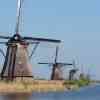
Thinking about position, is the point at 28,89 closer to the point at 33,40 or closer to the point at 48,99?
the point at 33,40

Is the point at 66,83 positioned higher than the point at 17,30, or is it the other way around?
the point at 17,30

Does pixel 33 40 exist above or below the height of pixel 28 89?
above

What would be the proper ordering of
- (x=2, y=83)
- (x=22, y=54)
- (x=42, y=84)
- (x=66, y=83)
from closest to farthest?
1. (x=2, y=83)
2. (x=22, y=54)
3. (x=42, y=84)
4. (x=66, y=83)

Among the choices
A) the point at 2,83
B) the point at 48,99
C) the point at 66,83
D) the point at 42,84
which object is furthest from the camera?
the point at 66,83

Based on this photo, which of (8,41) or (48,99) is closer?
(48,99)

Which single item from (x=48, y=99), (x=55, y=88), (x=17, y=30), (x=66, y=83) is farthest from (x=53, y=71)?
(x=48, y=99)

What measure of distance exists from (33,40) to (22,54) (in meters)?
3.27

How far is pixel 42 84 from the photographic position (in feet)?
258

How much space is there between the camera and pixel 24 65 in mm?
74062

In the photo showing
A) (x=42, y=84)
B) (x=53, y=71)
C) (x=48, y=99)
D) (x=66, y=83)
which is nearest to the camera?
(x=48, y=99)

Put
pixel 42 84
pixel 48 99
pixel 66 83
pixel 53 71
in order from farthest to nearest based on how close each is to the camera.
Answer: pixel 53 71, pixel 66 83, pixel 42 84, pixel 48 99

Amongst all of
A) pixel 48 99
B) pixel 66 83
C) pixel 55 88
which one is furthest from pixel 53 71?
pixel 48 99

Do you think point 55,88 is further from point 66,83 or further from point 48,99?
point 48,99

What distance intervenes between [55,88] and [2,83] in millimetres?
16175
